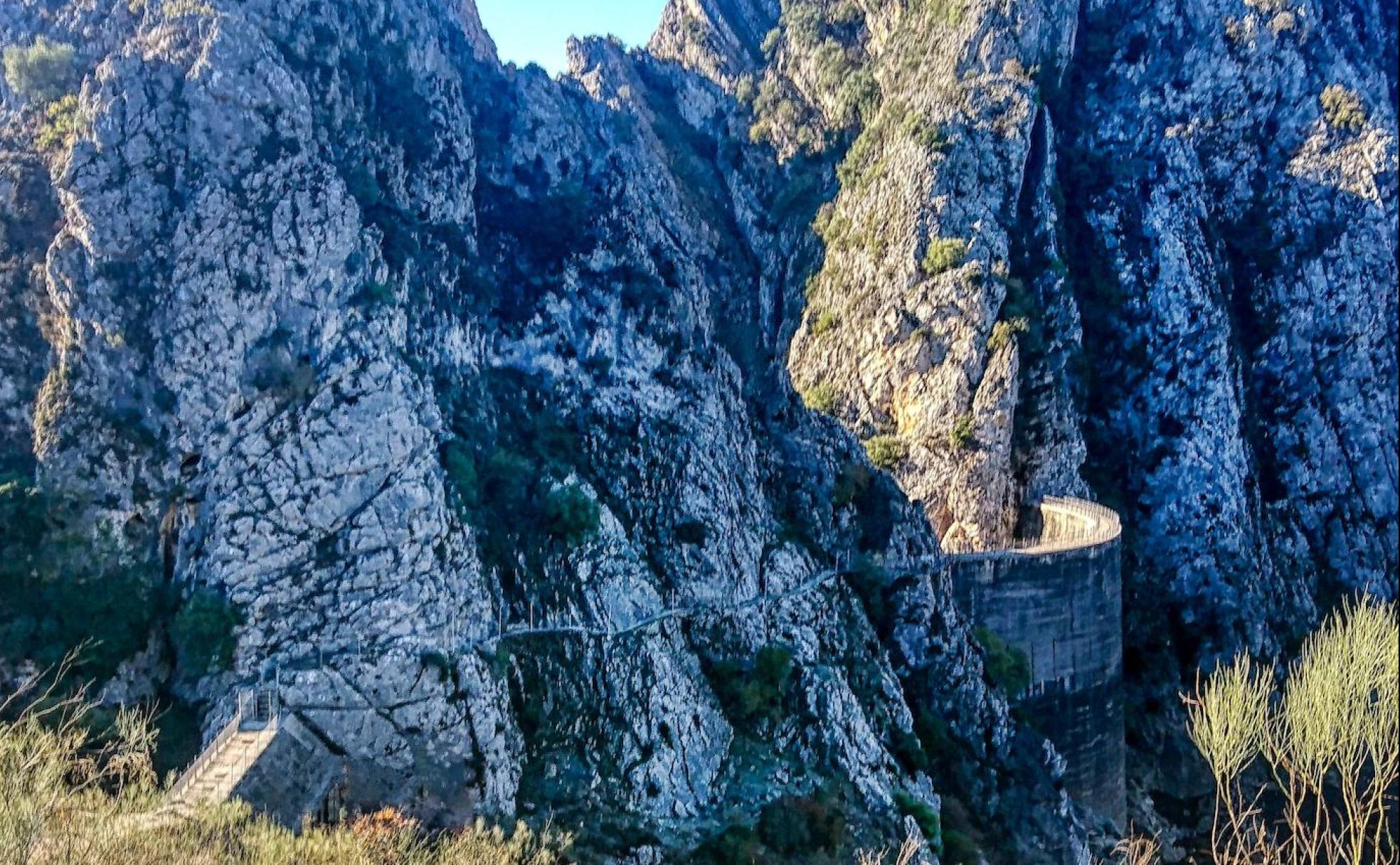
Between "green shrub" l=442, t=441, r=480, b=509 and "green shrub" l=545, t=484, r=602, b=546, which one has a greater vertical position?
"green shrub" l=442, t=441, r=480, b=509

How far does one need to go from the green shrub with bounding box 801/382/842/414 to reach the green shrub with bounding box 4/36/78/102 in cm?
2957

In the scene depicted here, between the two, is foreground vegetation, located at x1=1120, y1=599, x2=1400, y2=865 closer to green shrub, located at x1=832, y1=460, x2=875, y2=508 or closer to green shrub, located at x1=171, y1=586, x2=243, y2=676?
green shrub, located at x1=832, y1=460, x2=875, y2=508

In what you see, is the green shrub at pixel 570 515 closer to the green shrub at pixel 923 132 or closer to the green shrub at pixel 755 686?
the green shrub at pixel 755 686

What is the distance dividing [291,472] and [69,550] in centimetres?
422

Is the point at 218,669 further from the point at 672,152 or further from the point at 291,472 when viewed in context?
the point at 672,152

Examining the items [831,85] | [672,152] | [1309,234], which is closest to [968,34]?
[831,85]

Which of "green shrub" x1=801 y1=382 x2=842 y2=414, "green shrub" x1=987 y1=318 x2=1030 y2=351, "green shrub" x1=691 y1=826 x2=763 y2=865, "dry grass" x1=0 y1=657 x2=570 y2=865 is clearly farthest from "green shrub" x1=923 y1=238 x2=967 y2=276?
"dry grass" x1=0 y1=657 x2=570 y2=865

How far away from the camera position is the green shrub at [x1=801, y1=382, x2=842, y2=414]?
136 feet

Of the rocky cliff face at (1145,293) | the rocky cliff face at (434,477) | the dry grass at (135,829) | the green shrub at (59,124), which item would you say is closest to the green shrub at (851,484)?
the rocky cliff face at (434,477)

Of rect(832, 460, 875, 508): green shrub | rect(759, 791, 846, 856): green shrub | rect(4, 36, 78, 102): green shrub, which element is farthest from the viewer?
rect(832, 460, 875, 508): green shrub

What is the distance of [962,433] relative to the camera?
36562mm

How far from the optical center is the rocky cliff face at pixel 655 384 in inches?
711

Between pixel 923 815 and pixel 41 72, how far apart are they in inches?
1103

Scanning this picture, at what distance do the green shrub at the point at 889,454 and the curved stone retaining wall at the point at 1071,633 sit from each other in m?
8.57
